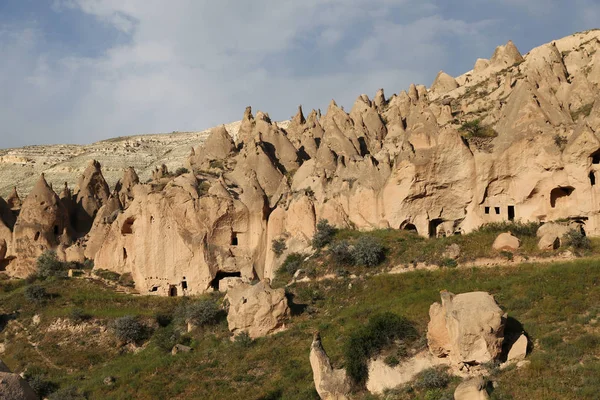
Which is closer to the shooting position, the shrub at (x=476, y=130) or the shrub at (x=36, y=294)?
the shrub at (x=476, y=130)

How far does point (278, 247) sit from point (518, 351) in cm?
2056

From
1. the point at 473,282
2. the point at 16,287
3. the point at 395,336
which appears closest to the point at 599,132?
the point at 473,282

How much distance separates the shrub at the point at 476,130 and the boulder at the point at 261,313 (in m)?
16.3

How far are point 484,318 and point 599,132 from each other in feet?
59.9

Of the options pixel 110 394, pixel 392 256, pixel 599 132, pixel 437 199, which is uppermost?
pixel 599 132

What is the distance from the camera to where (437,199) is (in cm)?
3881

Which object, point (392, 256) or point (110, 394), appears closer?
point (110, 394)

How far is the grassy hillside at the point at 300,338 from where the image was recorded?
21.5 meters

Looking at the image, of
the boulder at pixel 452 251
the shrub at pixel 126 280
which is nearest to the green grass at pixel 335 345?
the boulder at pixel 452 251

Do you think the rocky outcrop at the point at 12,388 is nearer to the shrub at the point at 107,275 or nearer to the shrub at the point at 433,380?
the shrub at the point at 433,380

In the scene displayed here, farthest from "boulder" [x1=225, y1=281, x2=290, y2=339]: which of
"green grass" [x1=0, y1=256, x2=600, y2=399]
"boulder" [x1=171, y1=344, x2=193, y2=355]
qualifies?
"boulder" [x1=171, y1=344, x2=193, y2=355]

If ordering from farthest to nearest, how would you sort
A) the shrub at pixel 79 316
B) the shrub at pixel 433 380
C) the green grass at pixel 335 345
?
the shrub at pixel 79 316
the shrub at pixel 433 380
the green grass at pixel 335 345

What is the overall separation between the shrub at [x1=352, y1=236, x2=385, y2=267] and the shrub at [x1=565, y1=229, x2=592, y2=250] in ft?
28.5

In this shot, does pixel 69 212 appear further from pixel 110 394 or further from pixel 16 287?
pixel 110 394
